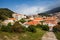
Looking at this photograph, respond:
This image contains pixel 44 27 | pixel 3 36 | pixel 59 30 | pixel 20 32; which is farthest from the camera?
pixel 44 27

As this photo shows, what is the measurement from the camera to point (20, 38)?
1395 inches

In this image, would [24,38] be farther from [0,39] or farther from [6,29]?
A: [6,29]

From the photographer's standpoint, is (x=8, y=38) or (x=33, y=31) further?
(x=33, y=31)

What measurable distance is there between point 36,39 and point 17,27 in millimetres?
8827

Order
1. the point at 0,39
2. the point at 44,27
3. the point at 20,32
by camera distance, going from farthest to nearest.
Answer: the point at 44,27 → the point at 20,32 → the point at 0,39

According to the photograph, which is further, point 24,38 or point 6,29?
point 6,29

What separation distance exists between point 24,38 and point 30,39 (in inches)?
53.3

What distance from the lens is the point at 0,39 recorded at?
33406mm

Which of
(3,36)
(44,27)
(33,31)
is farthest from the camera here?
(44,27)

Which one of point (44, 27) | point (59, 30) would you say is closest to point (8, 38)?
point (59, 30)

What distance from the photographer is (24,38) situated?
35688 millimetres

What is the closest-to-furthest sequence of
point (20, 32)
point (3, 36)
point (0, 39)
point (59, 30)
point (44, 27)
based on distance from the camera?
1. point (0, 39)
2. point (3, 36)
3. point (20, 32)
4. point (59, 30)
5. point (44, 27)

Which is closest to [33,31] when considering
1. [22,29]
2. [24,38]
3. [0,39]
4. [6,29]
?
[22,29]

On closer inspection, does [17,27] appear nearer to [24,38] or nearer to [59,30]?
[24,38]
